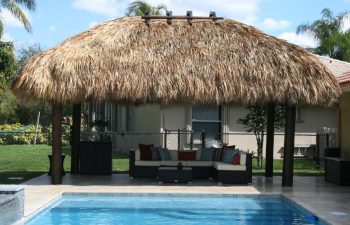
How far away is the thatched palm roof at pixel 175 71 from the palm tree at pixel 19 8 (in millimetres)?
12624

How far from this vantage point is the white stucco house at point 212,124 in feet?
77.5

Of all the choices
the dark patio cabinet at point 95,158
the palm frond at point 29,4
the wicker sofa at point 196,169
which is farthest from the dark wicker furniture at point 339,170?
the palm frond at point 29,4

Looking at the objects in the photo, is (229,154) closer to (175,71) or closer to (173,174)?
(173,174)

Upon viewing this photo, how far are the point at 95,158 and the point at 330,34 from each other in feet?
82.6

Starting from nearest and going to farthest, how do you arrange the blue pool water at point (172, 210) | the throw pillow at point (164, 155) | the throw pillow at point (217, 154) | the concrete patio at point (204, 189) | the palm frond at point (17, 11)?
the blue pool water at point (172, 210) < the concrete patio at point (204, 189) < the throw pillow at point (164, 155) < the throw pillow at point (217, 154) < the palm frond at point (17, 11)

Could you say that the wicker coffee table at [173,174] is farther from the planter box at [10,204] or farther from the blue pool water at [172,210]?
the planter box at [10,204]

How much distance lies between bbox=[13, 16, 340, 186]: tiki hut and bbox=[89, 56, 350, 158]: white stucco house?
25.3 feet

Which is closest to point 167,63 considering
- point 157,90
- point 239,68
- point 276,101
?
point 157,90

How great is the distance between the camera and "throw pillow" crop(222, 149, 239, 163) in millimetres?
14908

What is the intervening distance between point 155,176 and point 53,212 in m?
4.99

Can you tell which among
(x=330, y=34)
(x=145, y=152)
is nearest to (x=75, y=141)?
(x=145, y=152)

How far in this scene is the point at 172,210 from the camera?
11547 mm

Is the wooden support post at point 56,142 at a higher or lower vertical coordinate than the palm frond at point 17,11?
lower

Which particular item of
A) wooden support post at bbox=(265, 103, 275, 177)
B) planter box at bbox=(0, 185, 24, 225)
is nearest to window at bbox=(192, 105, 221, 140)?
wooden support post at bbox=(265, 103, 275, 177)
